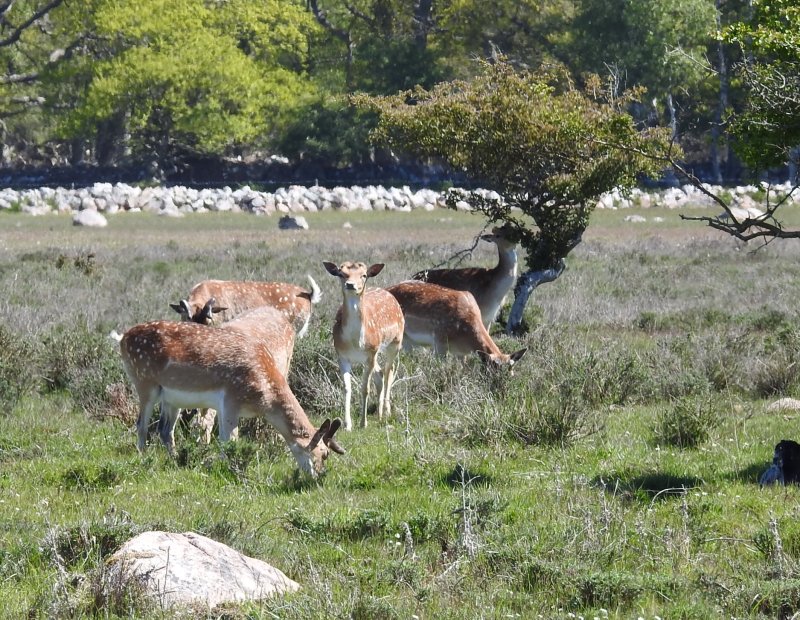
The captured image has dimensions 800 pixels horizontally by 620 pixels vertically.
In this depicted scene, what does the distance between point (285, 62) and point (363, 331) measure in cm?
6922

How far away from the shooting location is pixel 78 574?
691cm

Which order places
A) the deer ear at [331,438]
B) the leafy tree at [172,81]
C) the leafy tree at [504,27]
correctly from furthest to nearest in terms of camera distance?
the leafy tree at [504,27], the leafy tree at [172,81], the deer ear at [331,438]

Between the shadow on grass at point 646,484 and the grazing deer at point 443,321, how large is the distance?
4.73 meters

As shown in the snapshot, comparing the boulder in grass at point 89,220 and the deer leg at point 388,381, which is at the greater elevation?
the deer leg at point 388,381

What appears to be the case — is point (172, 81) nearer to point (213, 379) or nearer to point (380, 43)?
point (380, 43)

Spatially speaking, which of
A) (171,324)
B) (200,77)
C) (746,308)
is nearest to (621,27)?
(200,77)

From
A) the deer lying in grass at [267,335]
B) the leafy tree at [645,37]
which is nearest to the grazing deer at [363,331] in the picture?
the deer lying in grass at [267,335]

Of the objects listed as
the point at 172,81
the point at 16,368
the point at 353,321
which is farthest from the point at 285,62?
the point at 353,321

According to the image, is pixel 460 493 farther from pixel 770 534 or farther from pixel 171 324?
pixel 171 324

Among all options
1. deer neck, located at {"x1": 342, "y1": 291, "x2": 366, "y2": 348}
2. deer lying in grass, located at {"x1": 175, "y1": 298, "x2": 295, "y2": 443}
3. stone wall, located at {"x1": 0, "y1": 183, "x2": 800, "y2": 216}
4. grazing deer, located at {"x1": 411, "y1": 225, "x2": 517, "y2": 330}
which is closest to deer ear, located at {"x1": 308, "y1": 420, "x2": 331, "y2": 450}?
deer lying in grass, located at {"x1": 175, "y1": 298, "x2": 295, "y2": 443}

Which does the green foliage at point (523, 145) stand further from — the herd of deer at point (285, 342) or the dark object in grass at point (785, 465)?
the dark object in grass at point (785, 465)

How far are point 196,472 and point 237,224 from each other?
37852 millimetres

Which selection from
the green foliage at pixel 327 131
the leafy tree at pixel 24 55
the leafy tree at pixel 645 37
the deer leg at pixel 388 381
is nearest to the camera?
the deer leg at pixel 388 381

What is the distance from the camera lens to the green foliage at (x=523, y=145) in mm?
17719
